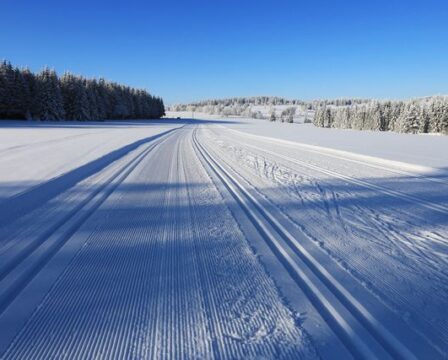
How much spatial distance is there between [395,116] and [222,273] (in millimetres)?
91069

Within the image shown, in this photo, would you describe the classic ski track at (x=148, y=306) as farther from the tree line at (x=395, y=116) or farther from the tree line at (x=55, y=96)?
the tree line at (x=395, y=116)

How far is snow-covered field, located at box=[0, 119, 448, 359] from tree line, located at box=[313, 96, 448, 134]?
7135 cm

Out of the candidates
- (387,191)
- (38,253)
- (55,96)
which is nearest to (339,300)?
(38,253)

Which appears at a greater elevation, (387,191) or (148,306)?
(148,306)

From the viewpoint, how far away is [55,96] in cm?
5572

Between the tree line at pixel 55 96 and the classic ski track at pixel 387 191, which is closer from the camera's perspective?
the classic ski track at pixel 387 191

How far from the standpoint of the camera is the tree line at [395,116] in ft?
220

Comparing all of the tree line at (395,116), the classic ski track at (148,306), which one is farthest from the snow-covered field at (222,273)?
the tree line at (395,116)

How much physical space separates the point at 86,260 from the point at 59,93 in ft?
201

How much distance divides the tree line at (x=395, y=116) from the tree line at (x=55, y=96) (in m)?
64.5

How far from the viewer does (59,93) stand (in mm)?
56281

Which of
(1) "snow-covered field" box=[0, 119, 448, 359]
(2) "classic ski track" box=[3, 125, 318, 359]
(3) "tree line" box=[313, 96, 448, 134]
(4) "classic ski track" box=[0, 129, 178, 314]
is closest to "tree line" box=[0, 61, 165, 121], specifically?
(1) "snow-covered field" box=[0, 119, 448, 359]

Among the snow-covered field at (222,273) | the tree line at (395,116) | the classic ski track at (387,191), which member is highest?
the snow-covered field at (222,273)

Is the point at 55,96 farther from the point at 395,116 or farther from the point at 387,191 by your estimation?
the point at 395,116
